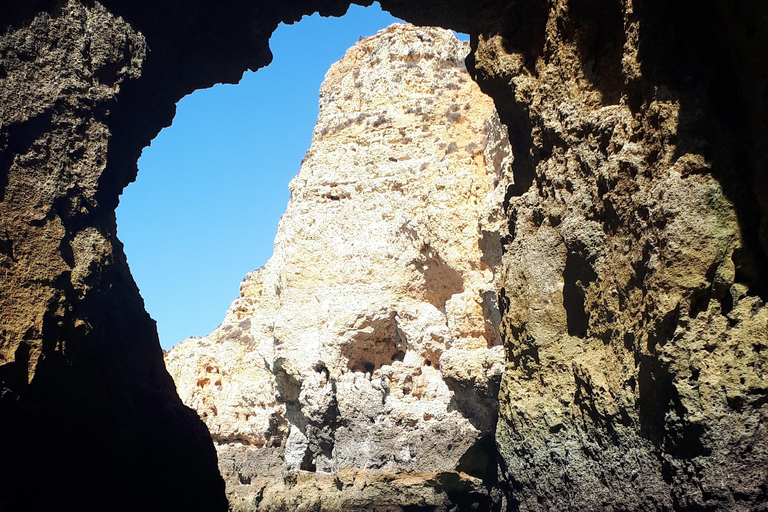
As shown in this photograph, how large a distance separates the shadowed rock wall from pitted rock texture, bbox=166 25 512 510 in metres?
7.75

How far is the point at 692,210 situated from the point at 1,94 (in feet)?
24.4

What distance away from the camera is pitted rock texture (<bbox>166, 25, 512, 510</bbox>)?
730 inches

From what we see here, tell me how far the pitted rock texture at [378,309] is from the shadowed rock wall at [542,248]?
7.75m

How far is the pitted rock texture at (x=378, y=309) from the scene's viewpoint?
18.5m

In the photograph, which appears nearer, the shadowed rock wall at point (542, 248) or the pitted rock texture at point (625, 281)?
the pitted rock texture at point (625, 281)

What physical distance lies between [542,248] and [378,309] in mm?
12343

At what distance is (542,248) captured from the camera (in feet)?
28.6

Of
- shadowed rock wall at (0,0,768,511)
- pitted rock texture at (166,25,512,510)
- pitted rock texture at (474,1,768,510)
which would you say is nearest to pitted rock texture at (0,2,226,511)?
shadowed rock wall at (0,0,768,511)

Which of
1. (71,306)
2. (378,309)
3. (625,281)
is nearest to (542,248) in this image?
(625,281)

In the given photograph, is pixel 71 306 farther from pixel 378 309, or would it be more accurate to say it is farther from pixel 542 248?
pixel 378 309

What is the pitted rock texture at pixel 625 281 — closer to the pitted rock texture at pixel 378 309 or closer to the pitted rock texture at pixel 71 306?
the pitted rock texture at pixel 71 306

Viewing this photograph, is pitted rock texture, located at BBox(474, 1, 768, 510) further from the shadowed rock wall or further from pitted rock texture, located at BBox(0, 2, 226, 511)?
pitted rock texture, located at BBox(0, 2, 226, 511)

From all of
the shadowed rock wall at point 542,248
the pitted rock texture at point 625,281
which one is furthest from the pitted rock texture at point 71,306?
the pitted rock texture at point 625,281

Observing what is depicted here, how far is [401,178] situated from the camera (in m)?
22.6
